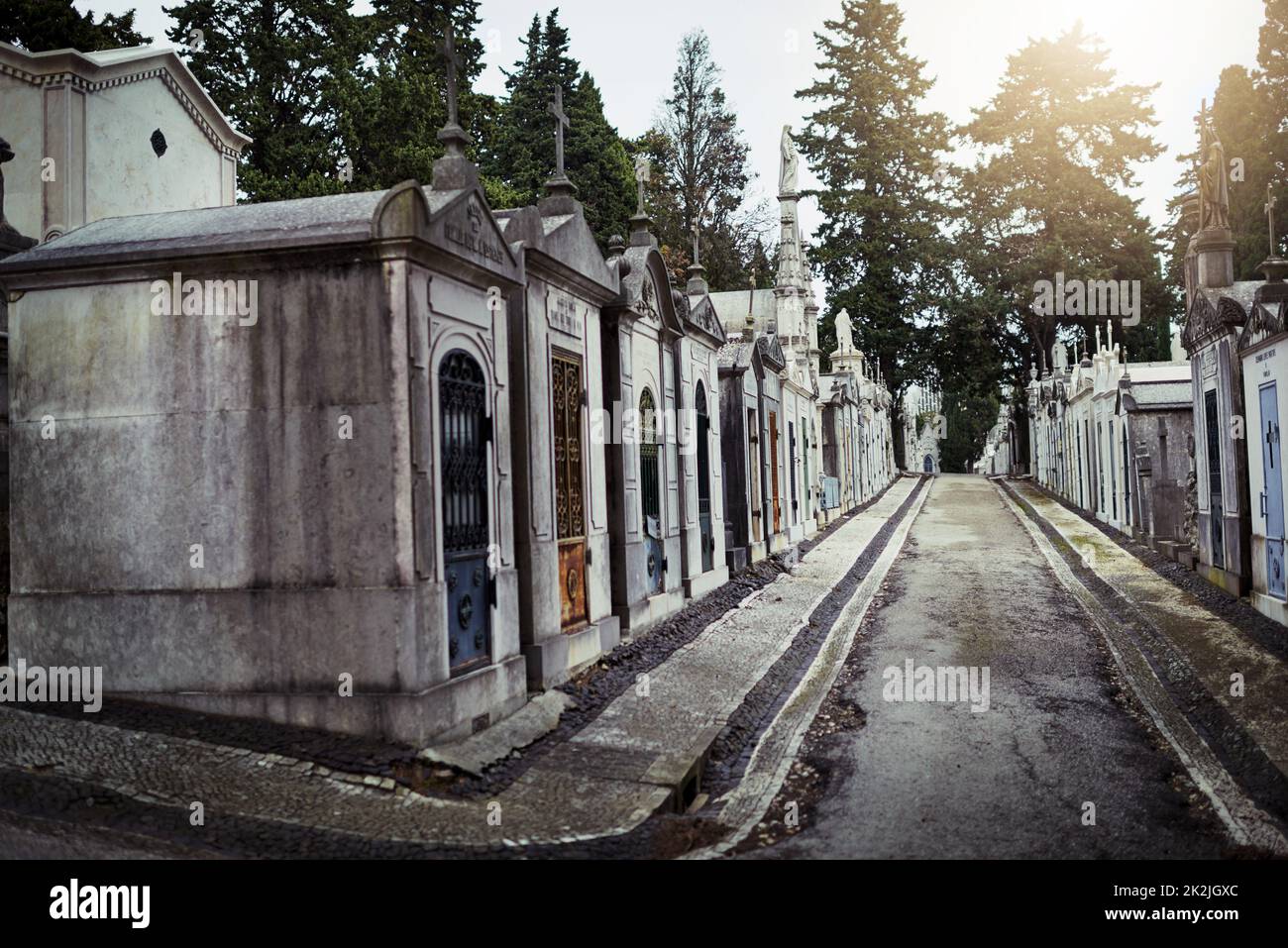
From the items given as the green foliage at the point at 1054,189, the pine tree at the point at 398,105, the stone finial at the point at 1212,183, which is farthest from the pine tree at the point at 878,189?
the stone finial at the point at 1212,183

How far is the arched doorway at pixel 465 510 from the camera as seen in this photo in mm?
7672

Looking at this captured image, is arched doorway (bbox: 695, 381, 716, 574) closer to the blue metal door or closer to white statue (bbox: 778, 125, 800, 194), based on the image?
the blue metal door

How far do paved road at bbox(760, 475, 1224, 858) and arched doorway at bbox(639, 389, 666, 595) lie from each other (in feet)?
9.15

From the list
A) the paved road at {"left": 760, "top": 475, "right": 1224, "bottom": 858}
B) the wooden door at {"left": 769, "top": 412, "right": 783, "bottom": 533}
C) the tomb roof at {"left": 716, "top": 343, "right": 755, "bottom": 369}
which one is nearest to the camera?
the paved road at {"left": 760, "top": 475, "right": 1224, "bottom": 858}

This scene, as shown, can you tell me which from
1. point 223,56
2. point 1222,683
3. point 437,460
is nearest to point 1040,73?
point 223,56

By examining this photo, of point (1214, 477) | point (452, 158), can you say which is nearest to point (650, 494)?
point (452, 158)

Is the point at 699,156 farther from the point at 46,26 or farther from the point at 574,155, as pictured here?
the point at 46,26

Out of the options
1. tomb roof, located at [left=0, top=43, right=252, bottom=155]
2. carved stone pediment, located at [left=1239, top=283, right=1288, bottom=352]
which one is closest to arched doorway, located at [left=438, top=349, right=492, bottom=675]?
tomb roof, located at [left=0, top=43, right=252, bottom=155]

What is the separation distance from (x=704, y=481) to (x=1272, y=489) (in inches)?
306

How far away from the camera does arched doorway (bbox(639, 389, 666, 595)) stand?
12.9m

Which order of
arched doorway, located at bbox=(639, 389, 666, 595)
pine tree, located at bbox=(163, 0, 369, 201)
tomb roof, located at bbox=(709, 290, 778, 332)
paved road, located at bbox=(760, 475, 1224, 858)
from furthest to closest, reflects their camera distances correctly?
tomb roof, located at bbox=(709, 290, 778, 332)
pine tree, located at bbox=(163, 0, 369, 201)
arched doorway, located at bbox=(639, 389, 666, 595)
paved road, located at bbox=(760, 475, 1224, 858)

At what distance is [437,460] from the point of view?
744cm

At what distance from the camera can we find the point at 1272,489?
11.9m

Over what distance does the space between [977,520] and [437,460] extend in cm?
2230
